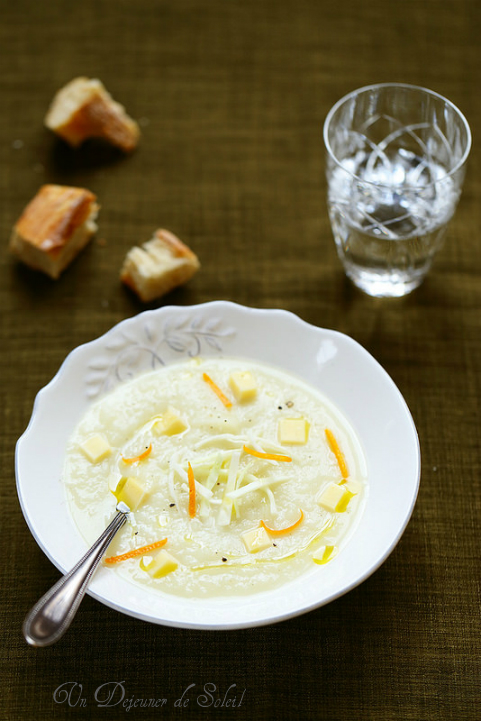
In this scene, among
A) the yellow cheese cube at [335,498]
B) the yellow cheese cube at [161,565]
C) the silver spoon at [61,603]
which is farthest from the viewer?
the yellow cheese cube at [335,498]

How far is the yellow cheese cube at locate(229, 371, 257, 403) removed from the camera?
5.94 feet

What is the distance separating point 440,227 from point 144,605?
4.06 ft

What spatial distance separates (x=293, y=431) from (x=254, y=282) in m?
0.63

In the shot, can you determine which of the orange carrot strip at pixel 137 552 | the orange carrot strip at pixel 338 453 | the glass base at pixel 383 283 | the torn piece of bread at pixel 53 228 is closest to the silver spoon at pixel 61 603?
the orange carrot strip at pixel 137 552

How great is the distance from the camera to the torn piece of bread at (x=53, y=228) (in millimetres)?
2156

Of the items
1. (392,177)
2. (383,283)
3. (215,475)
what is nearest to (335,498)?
(215,475)

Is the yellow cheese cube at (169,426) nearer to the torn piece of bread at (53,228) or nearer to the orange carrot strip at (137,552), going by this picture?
the orange carrot strip at (137,552)

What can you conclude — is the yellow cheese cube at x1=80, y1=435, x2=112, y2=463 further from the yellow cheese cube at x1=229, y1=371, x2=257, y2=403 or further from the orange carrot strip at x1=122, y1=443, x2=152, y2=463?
the yellow cheese cube at x1=229, y1=371, x2=257, y2=403

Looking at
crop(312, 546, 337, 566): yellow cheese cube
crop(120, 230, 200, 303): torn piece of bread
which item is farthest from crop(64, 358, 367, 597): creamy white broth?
crop(120, 230, 200, 303): torn piece of bread

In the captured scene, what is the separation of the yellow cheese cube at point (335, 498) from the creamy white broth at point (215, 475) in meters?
0.01

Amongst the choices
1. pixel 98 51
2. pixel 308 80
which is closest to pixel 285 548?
pixel 308 80

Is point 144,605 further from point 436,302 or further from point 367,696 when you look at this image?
point 436,302

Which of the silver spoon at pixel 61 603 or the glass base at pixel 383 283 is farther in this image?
the glass base at pixel 383 283

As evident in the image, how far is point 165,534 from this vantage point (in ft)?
5.19
